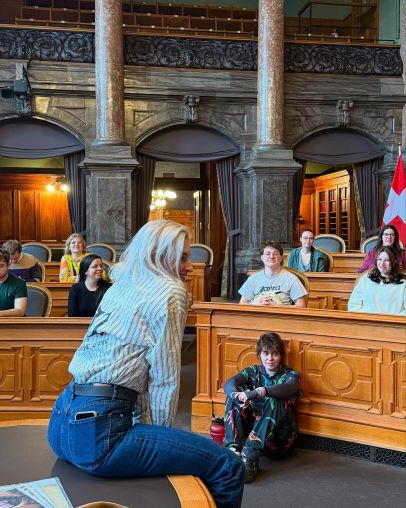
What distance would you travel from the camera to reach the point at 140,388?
1.90 metres

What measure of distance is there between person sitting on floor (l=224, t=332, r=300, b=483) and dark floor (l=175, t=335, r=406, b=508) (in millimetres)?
155

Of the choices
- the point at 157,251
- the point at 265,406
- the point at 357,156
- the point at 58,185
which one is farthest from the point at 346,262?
the point at 58,185

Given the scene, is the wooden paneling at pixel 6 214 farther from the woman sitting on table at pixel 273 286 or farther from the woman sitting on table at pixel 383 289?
the woman sitting on table at pixel 383 289

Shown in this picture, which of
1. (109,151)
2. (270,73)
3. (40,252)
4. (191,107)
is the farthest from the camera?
(191,107)

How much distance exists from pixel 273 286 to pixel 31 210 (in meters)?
11.0

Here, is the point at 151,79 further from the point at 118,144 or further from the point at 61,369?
the point at 61,369

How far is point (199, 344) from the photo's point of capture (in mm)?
4527

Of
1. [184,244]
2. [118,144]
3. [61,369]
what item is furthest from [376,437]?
[118,144]

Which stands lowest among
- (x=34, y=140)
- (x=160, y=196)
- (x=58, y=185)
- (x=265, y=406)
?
(x=265, y=406)

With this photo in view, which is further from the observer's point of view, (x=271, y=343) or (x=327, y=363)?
(x=327, y=363)

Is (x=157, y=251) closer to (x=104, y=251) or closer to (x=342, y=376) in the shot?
(x=342, y=376)

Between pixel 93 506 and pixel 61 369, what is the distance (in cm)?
294

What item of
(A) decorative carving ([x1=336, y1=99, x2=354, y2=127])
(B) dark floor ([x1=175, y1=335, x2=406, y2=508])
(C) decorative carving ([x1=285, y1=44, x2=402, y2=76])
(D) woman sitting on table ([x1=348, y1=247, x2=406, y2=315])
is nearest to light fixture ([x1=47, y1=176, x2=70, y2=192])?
(C) decorative carving ([x1=285, y1=44, x2=402, y2=76])

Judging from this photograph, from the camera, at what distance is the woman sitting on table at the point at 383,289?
4.33 m
